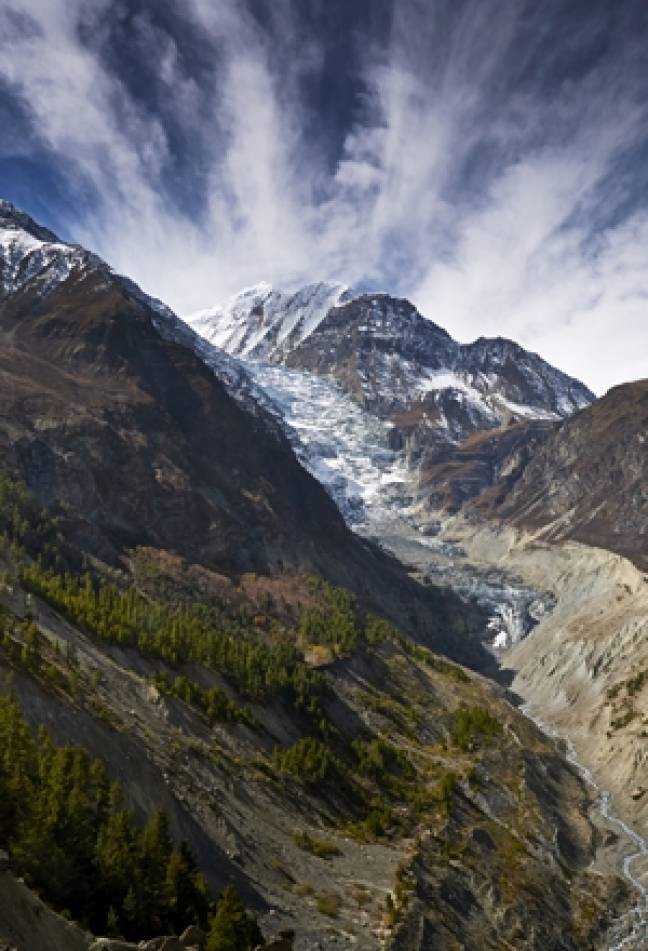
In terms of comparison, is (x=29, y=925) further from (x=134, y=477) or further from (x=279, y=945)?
(x=134, y=477)

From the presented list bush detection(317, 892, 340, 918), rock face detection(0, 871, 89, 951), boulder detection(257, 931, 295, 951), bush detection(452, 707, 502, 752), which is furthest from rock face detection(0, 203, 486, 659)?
rock face detection(0, 871, 89, 951)

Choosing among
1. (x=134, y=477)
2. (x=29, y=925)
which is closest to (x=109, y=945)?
(x=29, y=925)

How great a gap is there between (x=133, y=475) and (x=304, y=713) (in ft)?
275

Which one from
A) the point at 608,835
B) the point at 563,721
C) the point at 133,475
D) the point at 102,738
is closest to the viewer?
the point at 102,738

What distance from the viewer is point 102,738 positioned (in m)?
44.3

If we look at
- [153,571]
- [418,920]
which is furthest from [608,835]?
[153,571]

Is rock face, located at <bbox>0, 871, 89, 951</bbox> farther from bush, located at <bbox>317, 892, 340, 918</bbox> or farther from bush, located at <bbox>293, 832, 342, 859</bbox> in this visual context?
bush, located at <bbox>293, 832, 342, 859</bbox>

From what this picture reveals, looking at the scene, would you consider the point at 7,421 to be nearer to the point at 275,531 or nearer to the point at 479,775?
the point at 275,531

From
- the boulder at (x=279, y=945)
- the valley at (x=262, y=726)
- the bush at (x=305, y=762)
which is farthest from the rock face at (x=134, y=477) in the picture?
the boulder at (x=279, y=945)

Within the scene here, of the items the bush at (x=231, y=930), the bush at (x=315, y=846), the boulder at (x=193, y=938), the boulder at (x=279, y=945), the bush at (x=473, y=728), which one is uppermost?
the bush at (x=473, y=728)

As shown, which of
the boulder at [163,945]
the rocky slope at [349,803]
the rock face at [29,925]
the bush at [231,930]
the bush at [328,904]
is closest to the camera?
the rock face at [29,925]

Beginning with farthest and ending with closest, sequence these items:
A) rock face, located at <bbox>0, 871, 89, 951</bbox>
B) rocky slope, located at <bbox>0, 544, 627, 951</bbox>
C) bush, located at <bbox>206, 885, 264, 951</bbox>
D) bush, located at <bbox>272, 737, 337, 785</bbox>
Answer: bush, located at <bbox>272, 737, 337, 785</bbox> → rocky slope, located at <bbox>0, 544, 627, 951</bbox> → bush, located at <bbox>206, 885, 264, 951</bbox> → rock face, located at <bbox>0, 871, 89, 951</bbox>

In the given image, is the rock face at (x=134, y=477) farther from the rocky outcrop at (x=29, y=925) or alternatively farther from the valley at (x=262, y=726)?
the rocky outcrop at (x=29, y=925)

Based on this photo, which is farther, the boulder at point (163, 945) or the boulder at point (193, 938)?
the boulder at point (193, 938)
